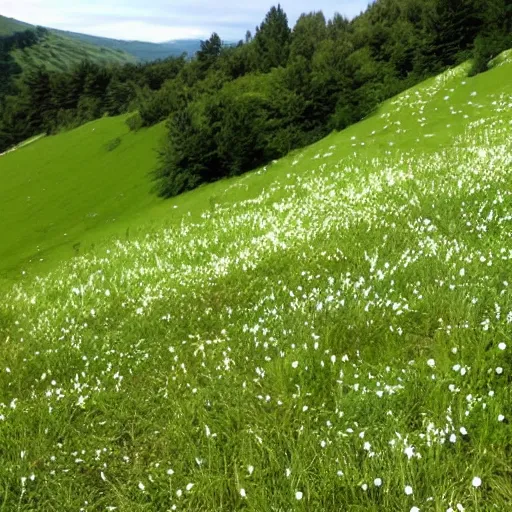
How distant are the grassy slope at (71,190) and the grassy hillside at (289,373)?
1000 inches

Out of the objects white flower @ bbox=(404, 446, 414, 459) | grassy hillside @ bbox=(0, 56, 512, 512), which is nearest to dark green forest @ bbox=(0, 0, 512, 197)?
grassy hillside @ bbox=(0, 56, 512, 512)

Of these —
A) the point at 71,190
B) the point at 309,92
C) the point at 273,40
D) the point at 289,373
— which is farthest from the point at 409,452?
the point at 273,40

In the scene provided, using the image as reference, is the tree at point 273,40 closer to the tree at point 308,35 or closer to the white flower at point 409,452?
the tree at point 308,35

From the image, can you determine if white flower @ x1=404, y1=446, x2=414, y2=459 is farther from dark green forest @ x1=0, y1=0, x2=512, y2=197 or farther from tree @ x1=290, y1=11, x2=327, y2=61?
tree @ x1=290, y1=11, x2=327, y2=61

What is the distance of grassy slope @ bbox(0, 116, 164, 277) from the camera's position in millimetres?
Result: 42650

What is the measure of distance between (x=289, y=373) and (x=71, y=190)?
64.0 m

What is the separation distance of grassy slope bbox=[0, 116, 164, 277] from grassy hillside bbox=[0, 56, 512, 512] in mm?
25391

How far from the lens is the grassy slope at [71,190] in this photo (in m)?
42.7

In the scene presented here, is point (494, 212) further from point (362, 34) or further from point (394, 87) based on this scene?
→ point (362, 34)

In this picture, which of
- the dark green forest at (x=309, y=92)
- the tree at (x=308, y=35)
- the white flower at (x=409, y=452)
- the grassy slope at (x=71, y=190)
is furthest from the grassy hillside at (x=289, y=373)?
the tree at (x=308, y=35)

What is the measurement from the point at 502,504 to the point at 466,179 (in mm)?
9268

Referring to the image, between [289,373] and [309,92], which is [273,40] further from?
[289,373]

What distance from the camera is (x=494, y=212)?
9.21m

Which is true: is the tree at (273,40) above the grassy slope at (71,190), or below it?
above
